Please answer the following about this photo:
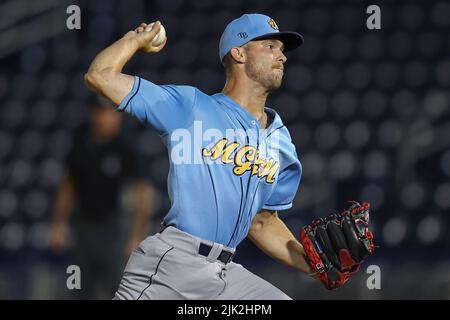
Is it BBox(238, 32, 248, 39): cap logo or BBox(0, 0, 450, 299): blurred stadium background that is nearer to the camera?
BBox(238, 32, 248, 39): cap logo

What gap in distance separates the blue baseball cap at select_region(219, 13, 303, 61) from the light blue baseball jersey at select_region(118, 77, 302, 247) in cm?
25

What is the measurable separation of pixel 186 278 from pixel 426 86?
367 centimetres

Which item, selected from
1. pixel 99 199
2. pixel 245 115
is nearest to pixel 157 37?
pixel 245 115

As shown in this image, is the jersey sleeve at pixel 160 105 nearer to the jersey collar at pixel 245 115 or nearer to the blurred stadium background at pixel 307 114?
the jersey collar at pixel 245 115

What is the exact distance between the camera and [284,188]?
3.11 metres

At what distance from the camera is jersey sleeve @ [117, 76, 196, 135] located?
2717 millimetres

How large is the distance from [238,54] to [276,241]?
2.10ft

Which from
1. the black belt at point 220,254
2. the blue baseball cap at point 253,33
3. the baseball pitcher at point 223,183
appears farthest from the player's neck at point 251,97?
the black belt at point 220,254

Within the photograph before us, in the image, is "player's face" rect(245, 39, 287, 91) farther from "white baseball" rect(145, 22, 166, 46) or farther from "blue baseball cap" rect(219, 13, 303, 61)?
"white baseball" rect(145, 22, 166, 46)

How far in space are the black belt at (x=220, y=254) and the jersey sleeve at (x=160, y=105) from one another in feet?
1.22

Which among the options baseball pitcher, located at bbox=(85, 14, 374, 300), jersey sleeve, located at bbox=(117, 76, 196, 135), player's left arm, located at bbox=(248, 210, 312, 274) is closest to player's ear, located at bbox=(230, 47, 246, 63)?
baseball pitcher, located at bbox=(85, 14, 374, 300)

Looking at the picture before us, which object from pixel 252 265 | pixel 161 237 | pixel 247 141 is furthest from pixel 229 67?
pixel 252 265

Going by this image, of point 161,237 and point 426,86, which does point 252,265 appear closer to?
point 426,86

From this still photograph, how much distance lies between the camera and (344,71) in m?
6.04
